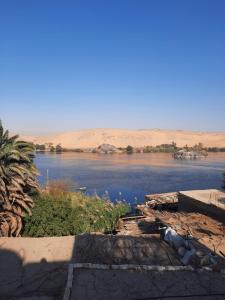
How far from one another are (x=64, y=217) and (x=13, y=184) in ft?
10.1

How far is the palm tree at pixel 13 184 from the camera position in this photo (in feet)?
48.7

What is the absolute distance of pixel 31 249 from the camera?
13242 mm

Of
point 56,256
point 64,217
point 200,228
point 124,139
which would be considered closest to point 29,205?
point 64,217

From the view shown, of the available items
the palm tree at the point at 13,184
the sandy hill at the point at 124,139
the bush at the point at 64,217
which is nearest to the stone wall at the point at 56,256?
the palm tree at the point at 13,184

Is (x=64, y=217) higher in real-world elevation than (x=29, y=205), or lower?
lower

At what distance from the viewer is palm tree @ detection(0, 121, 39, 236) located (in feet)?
48.7

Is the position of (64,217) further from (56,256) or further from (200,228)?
(200,228)

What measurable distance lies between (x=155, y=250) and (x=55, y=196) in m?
7.45

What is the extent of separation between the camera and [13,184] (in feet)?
49.6

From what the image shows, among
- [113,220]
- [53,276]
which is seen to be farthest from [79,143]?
[53,276]

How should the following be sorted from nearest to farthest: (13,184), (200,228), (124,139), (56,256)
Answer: (56,256)
(13,184)
(200,228)
(124,139)

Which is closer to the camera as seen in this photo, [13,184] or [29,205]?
[13,184]

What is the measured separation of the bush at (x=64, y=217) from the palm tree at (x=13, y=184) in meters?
0.65

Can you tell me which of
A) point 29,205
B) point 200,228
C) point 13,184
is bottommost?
point 200,228
